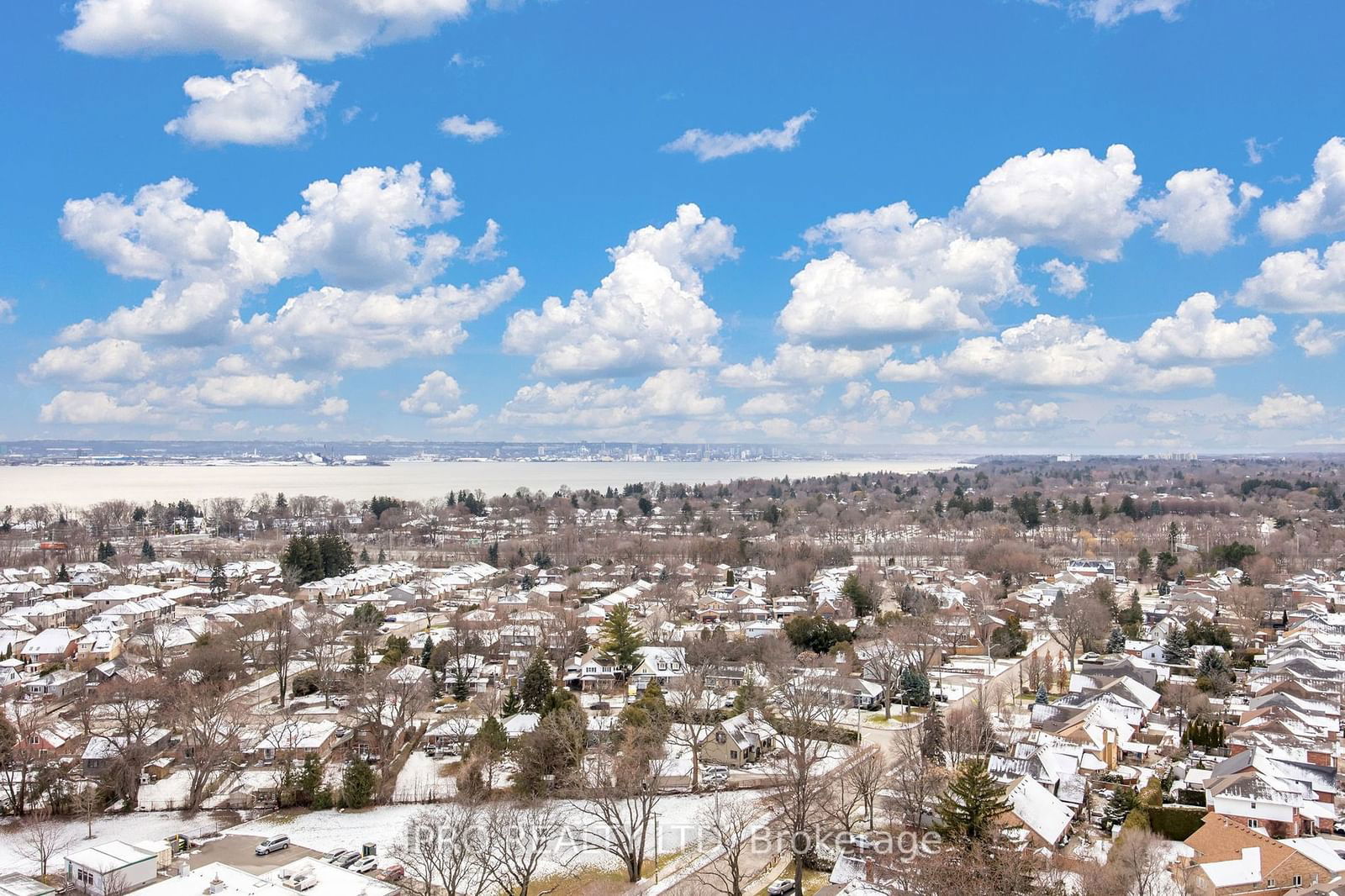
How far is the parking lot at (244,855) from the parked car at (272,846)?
0.07 meters

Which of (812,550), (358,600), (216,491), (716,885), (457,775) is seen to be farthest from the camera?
(216,491)

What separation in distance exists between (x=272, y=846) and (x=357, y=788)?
2.00 meters

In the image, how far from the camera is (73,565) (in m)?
42.8

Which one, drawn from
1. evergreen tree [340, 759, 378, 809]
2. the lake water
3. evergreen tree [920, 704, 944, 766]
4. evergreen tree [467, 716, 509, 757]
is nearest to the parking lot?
evergreen tree [340, 759, 378, 809]

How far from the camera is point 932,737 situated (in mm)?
17781

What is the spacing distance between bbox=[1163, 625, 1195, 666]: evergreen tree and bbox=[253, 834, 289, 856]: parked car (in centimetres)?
2360

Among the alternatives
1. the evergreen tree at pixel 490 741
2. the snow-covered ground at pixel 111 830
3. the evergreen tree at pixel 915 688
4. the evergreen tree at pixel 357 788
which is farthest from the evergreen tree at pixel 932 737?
the snow-covered ground at pixel 111 830

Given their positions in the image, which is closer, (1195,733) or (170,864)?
(170,864)

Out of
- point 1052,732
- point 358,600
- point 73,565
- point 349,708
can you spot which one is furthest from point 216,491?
point 1052,732

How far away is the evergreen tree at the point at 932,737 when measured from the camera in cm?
1708

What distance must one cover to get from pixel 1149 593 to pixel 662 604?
2037 cm

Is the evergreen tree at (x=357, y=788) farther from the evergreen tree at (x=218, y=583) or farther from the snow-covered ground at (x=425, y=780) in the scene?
the evergreen tree at (x=218, y=583)

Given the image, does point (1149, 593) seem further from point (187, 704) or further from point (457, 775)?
point (187, 704)

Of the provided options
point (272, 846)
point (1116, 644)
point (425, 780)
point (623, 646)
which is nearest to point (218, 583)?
point (623, 646)
